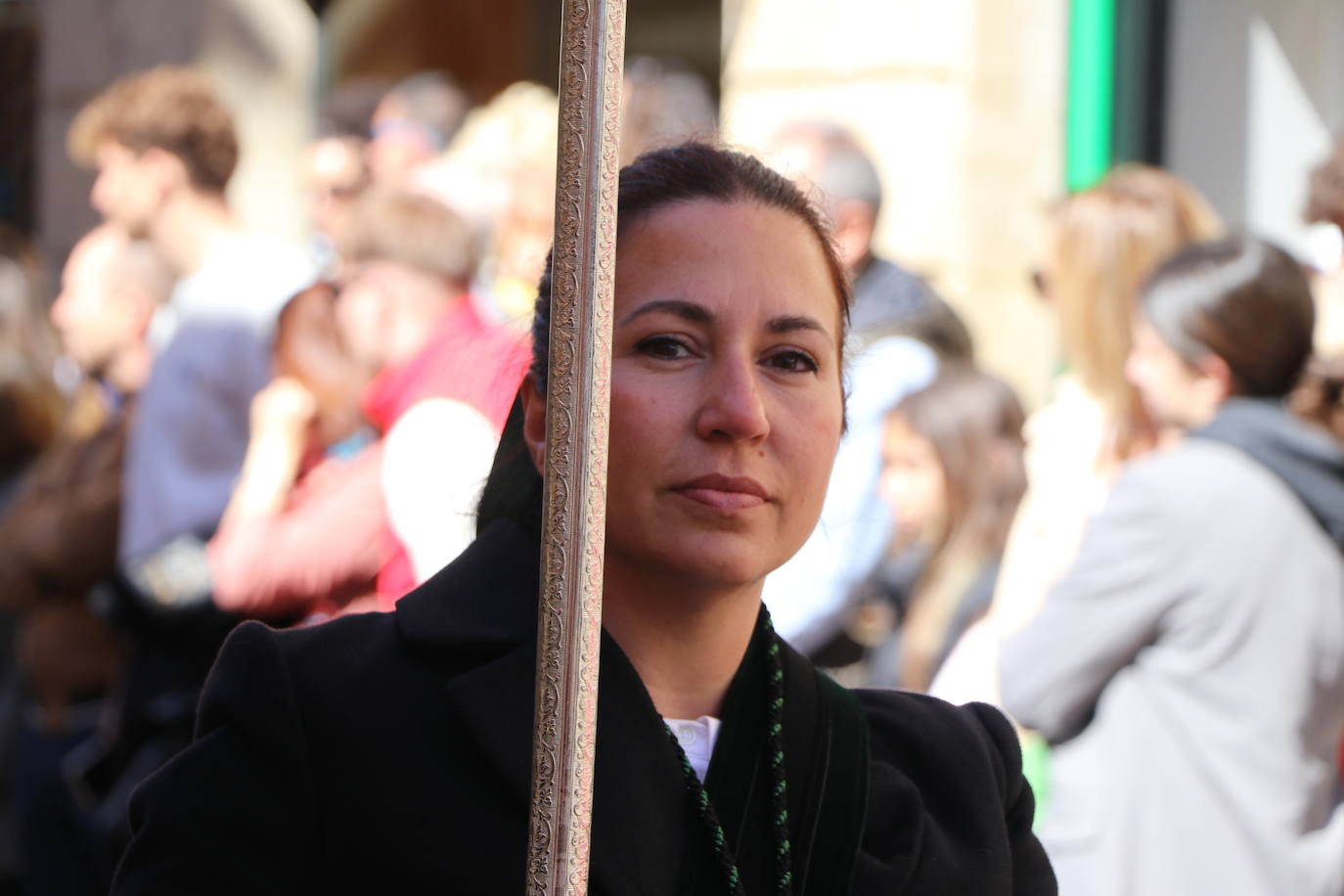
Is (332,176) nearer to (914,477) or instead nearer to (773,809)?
(914,477)

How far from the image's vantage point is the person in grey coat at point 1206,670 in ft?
9.75

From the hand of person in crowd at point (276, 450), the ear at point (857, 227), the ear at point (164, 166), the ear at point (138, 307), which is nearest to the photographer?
the hand of person in crowd at point (276, 450)

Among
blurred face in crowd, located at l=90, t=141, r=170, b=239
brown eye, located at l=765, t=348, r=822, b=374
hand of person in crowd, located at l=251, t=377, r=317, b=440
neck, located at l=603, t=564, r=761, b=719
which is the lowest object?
hand of person in crowd, located at l=251, t=377, r=317, b=440

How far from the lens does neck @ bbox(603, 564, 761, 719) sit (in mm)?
1462

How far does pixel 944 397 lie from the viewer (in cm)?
387

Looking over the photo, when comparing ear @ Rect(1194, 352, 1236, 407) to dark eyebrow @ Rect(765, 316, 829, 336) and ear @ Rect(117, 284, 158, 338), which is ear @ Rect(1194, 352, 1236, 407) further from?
ear @ Rect(117, 284, 158, 338)

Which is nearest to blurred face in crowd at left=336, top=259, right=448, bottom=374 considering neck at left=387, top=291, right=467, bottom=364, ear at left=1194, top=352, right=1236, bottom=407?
neck at left=387, top=291, right=467, bottom=364

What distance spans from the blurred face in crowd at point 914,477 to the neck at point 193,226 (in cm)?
180

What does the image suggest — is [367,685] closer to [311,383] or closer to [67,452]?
[311,383]

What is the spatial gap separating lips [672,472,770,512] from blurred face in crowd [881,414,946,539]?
7.99 feet

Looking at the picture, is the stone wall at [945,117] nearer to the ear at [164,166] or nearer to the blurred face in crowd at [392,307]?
the ear at [164,166]

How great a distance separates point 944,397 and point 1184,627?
0.98 metres

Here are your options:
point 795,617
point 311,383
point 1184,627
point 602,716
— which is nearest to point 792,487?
point 602,716

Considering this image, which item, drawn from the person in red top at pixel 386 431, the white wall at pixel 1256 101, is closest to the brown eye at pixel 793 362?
the person in red top at pixel 386 431
